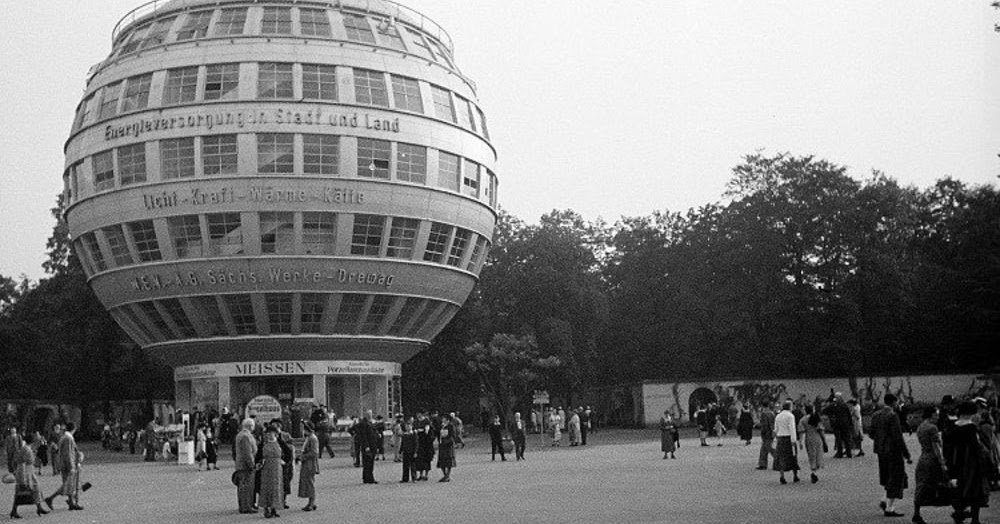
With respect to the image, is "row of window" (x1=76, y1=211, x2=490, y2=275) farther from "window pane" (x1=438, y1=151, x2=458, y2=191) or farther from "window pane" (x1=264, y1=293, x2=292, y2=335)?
"window pane" (x1=438, y1=151, x2=458, y2=191)

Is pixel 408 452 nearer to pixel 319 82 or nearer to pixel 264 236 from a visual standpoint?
pixel 264 236

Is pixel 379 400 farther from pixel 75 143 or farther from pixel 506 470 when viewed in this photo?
pixel 506 470

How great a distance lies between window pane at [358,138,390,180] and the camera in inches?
2109

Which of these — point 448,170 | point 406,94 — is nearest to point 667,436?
point 448,170

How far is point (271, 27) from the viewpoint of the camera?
55812 millimetres

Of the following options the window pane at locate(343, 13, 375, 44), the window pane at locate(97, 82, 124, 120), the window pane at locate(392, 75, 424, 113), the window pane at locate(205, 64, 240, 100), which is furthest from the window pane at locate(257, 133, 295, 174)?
the window pane at locate(97, 82, 124, 120)

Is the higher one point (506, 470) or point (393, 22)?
point (393, 22)

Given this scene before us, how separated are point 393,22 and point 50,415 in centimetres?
4066

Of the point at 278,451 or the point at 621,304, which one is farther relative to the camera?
the point at 621,304

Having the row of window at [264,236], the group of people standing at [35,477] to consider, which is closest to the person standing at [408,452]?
the group of people standing at [35,477]

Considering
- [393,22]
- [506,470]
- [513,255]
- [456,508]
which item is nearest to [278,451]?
[456,508]

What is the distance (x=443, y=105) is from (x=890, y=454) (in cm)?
4189

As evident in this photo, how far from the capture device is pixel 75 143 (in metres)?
57.8

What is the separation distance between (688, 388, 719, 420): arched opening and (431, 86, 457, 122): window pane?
19.9 meters
